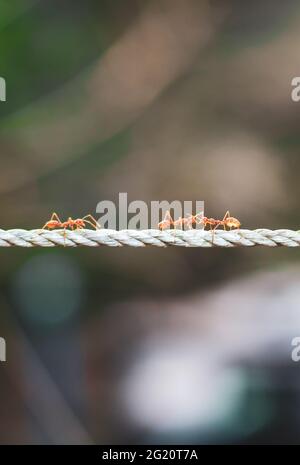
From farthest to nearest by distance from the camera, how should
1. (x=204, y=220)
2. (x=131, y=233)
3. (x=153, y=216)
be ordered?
(x=153, y=216)
(x=204, y=220)
(x=131, y=233)

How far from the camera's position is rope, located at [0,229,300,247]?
0.83 metres

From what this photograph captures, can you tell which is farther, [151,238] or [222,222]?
[222,222]

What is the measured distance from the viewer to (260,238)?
85cm

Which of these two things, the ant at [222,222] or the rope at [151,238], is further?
the ant at [222,222]

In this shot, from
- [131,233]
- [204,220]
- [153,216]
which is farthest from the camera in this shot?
[153,216]

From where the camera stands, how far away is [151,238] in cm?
84

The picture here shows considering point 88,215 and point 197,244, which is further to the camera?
point 88,215

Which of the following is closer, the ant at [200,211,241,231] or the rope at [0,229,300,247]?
the rope at [0,229,300,247]

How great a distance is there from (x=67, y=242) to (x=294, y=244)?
1.22ft

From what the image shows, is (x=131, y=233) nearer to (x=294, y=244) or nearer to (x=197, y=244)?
(x=197, y=244)

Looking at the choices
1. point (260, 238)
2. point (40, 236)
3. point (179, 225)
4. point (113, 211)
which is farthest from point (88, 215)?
point (260, 238)

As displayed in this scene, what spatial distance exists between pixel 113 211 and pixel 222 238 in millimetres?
492

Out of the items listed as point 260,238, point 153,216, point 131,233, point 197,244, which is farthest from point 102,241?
point 153,216

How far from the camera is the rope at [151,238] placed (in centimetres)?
83
